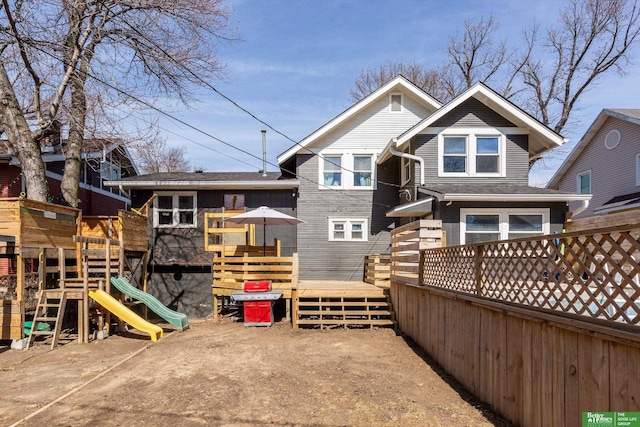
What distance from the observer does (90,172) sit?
59.6 ft

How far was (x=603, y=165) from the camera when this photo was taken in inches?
679

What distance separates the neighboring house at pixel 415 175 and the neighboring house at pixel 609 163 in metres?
4.44

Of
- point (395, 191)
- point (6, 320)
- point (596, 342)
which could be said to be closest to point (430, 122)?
point (395, 191)

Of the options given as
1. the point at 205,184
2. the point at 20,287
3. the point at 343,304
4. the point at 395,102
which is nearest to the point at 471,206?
the point at 343,304

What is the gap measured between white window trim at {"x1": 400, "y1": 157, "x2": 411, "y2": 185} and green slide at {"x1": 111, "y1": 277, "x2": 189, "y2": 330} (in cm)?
833

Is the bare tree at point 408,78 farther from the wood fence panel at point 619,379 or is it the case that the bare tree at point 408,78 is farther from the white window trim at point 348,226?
the wood fence panel at point 619,379

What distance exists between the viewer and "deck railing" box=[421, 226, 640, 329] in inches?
110

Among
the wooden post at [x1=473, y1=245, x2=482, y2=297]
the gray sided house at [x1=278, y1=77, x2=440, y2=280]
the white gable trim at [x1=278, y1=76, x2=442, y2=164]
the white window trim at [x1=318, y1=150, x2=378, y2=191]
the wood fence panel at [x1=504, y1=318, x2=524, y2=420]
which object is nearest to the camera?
the wood fence panel at [x1=504, y1=318, x2=524, y2=420]

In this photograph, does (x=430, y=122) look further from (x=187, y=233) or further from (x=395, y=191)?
(x=187, y=233)

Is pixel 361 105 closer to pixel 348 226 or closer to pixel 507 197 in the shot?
pixel 348 226

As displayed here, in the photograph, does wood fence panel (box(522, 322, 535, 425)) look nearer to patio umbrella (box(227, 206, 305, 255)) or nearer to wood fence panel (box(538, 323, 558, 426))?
wood fence panel (box(538, 323, 558, 426))

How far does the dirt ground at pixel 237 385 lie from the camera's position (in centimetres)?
431

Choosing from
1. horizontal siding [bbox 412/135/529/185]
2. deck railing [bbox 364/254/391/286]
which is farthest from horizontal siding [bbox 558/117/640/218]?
deck railing [bbox 364/254/391/286]

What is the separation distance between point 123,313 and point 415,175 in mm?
9038
